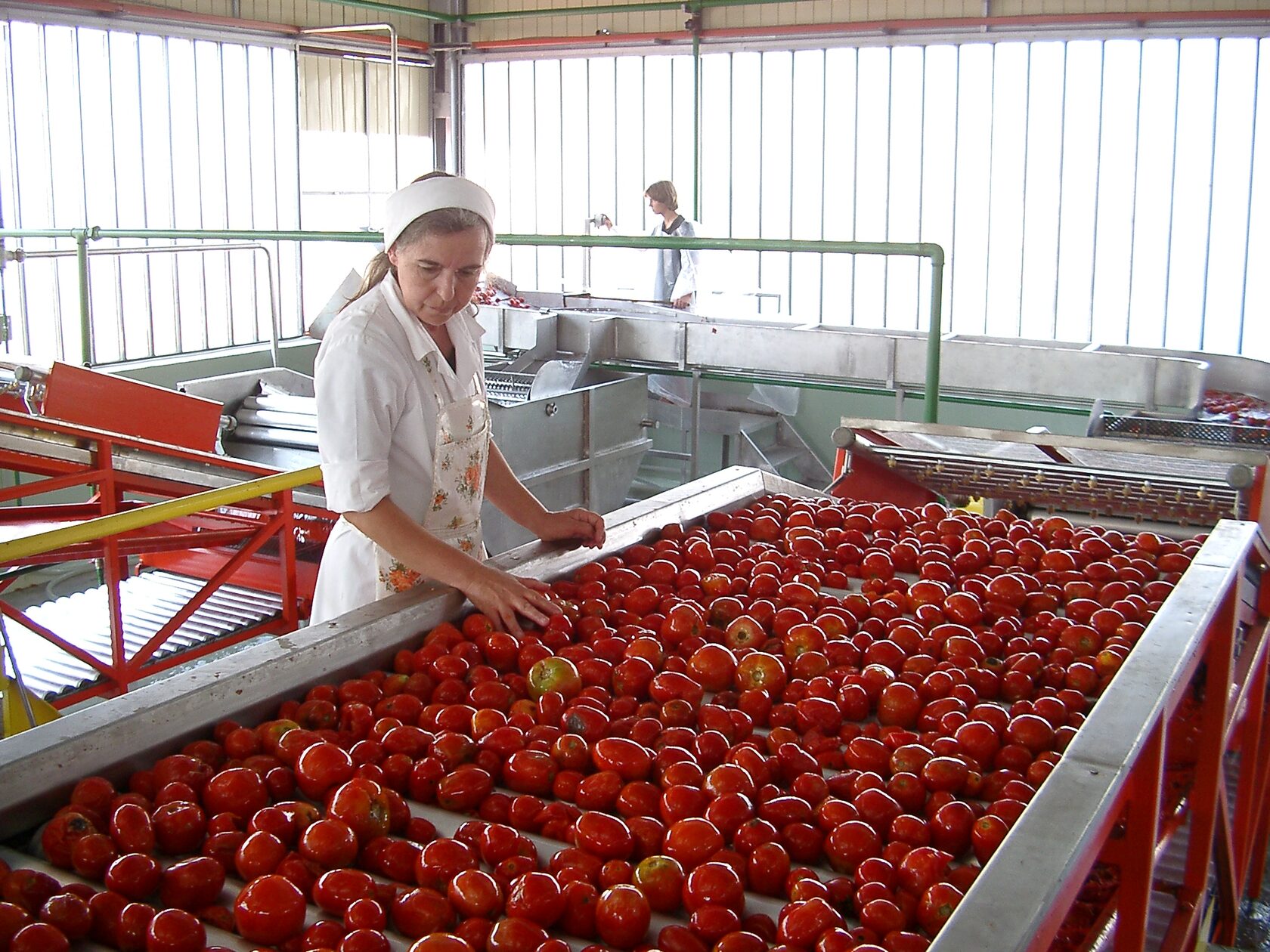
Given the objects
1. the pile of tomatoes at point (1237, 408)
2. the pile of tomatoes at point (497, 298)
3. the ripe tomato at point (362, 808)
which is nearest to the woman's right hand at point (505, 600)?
the ripe tomato at point (362, 808)

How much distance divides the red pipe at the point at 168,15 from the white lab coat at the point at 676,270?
3199 mm

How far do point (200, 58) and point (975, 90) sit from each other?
5739 mm

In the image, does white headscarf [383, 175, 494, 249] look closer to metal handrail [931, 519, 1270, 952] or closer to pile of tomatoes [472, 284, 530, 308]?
metal handrail [931, 519, 1270, 952]

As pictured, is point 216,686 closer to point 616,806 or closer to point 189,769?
point 189,769

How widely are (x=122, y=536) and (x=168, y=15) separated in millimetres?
5452

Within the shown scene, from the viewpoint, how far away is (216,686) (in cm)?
182

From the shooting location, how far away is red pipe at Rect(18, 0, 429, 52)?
748 centimetres

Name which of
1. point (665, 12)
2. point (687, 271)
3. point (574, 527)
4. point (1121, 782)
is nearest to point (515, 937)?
point (1121, 782)

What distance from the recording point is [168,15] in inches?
317

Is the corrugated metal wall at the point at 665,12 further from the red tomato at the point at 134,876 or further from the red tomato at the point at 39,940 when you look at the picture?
the red tomato at the point at 39,940

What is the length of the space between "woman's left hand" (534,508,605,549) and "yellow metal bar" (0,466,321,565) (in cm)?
86

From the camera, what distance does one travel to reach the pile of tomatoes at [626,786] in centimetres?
134

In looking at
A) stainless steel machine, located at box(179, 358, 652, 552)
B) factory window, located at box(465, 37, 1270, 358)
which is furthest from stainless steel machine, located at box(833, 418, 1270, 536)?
factory window, located at box(465, 37, 1270, 358)

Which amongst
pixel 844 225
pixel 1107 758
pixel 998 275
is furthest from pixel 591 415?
pixel 998 275
